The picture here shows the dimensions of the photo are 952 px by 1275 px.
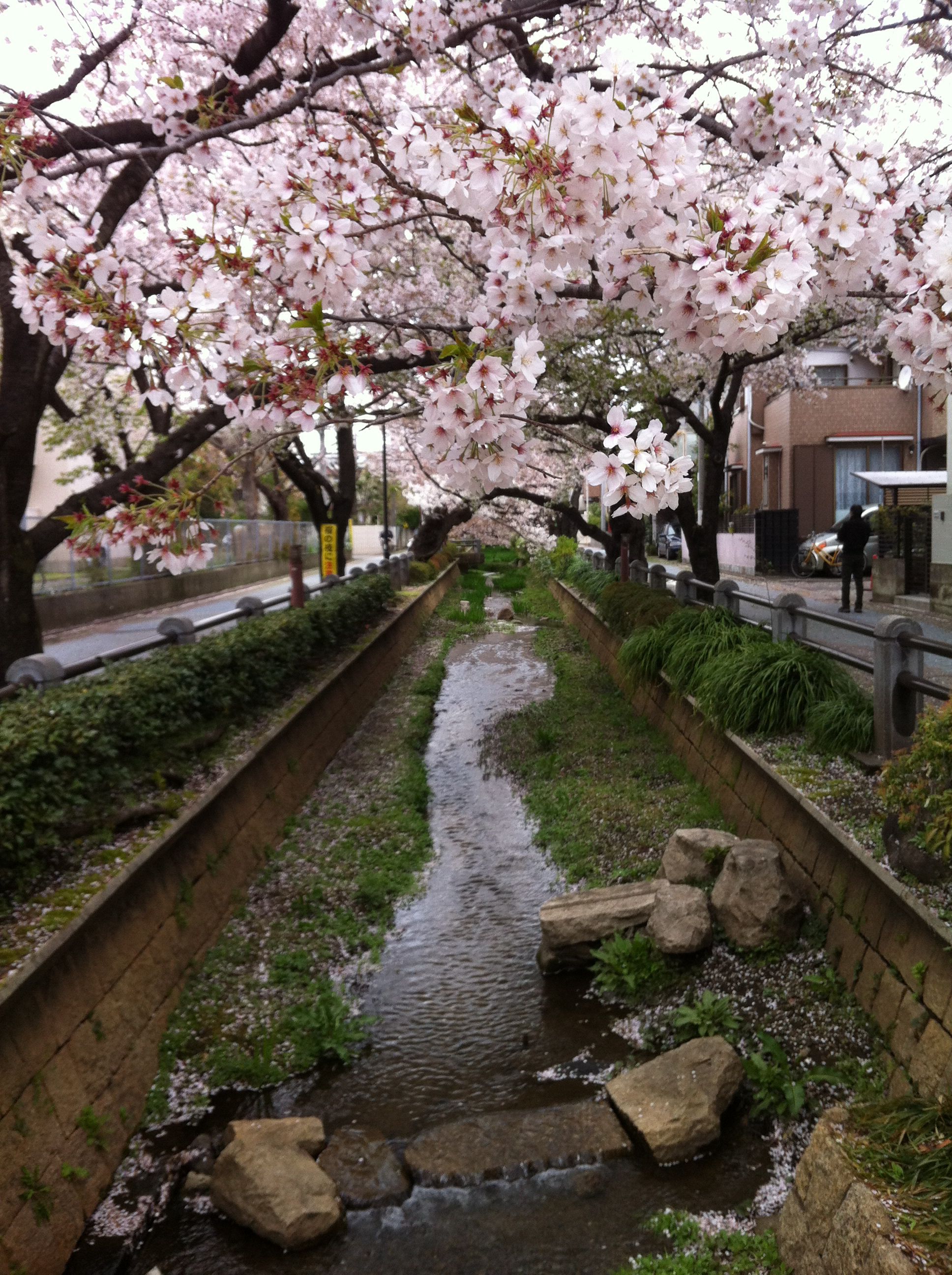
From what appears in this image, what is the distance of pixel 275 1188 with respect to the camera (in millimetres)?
4066

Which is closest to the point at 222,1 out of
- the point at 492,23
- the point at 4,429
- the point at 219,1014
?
the point at 492,23

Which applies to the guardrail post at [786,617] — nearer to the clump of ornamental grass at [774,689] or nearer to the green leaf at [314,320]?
the clump of ornamental grass at [774,689]

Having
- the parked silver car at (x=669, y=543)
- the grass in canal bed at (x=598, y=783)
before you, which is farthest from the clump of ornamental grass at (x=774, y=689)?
the parked silver car at (x=669, y=543)

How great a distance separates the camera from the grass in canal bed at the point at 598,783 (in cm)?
787

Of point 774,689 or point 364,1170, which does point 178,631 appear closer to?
point 774,689

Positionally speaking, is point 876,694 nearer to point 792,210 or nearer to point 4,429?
point 792,210

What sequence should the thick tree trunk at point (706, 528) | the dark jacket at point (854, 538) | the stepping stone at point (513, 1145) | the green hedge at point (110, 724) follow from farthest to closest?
1. the dark jacket at point (854, 538)
2. the thick tree trunk at point (706, 528)
3. the green hedge at point (110, 724)
4. the stepping stone at point (513, 1145)

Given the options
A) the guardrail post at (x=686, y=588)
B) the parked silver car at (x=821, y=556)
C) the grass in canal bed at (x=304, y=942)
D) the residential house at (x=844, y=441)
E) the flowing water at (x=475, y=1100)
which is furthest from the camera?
the residential house at (x=844, y=441)

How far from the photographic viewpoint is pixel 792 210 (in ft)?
13.2

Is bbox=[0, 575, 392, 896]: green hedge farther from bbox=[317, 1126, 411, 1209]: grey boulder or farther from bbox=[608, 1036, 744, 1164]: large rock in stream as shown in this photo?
bbox=[608, 1036, 744, 1164]: large rock in stream

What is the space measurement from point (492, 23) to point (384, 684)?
10459 mm

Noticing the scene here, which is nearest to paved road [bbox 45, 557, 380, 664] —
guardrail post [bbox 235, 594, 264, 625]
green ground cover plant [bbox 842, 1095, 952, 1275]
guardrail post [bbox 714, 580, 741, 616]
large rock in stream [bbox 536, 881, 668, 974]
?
guardrail post [bbox 235, 594, 264, 625]

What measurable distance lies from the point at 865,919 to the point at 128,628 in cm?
1838

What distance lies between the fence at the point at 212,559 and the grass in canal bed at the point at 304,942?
269 centimetres
